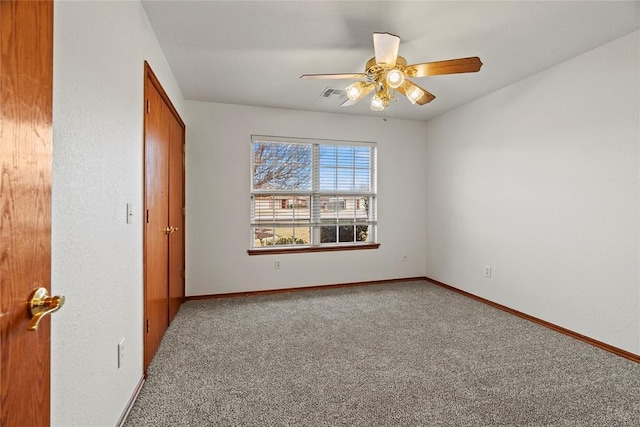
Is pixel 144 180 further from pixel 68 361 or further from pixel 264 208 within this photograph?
pixel 264 208

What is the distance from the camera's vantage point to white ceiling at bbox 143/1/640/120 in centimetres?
210

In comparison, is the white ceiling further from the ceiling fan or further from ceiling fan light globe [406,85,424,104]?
ceiling fan light globe [406,85,424,104]

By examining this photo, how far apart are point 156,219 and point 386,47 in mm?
2164

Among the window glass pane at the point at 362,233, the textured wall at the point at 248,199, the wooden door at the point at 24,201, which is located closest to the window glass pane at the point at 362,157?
the textured wall at the point at 248,199

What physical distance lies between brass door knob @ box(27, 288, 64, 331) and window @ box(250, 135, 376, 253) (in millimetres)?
3347

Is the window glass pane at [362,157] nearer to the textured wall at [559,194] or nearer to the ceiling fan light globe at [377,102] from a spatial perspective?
the textured wall at [559,194]

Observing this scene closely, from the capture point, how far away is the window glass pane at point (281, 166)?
422 centimetres

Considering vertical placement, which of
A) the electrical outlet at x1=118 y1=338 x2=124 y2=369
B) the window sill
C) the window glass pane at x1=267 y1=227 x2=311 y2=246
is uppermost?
the window glass pane at x1=267 y1=227 x2=311 y2=246

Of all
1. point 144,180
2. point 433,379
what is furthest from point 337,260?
point 144,180

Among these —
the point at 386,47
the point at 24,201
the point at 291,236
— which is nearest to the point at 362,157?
the point at 291,236

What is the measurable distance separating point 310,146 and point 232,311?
242 cm

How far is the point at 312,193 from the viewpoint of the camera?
4.41 metres

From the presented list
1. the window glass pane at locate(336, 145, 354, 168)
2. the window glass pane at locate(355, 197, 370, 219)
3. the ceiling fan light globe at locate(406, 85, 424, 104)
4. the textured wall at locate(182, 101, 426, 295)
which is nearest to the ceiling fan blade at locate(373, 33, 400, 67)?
the ceiling fan light globe at locate(406, 85, 424, 104)

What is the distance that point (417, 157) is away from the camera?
16.0 ft
